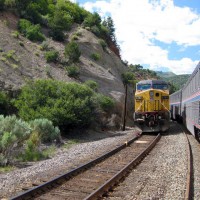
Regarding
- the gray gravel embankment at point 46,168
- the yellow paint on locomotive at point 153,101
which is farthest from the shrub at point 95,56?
the gray gravel embankment at point 46,168

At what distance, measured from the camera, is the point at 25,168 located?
1102cm

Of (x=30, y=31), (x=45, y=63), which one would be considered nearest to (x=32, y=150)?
(x=45, y=63)

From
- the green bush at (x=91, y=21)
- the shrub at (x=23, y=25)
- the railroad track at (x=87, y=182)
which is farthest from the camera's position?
the green bush at (x=91, y=21)

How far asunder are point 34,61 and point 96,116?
43.1 feet

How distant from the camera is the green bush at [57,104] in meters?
19.6

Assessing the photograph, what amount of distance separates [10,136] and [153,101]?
503 inches

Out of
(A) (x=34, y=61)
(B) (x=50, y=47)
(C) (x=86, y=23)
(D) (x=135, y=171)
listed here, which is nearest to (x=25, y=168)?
(D) (x=135, y=171)

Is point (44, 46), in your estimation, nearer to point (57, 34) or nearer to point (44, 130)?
point (57, 34)

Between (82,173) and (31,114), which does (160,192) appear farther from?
(31,114)

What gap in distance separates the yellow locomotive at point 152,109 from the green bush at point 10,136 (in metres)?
10.6

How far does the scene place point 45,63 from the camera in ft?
115

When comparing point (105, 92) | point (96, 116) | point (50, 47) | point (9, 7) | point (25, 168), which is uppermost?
point (9, 7)

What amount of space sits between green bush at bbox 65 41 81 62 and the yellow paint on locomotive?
16639 mm

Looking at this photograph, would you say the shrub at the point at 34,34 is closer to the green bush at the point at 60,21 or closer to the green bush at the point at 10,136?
the green bush at the point at 60,21
